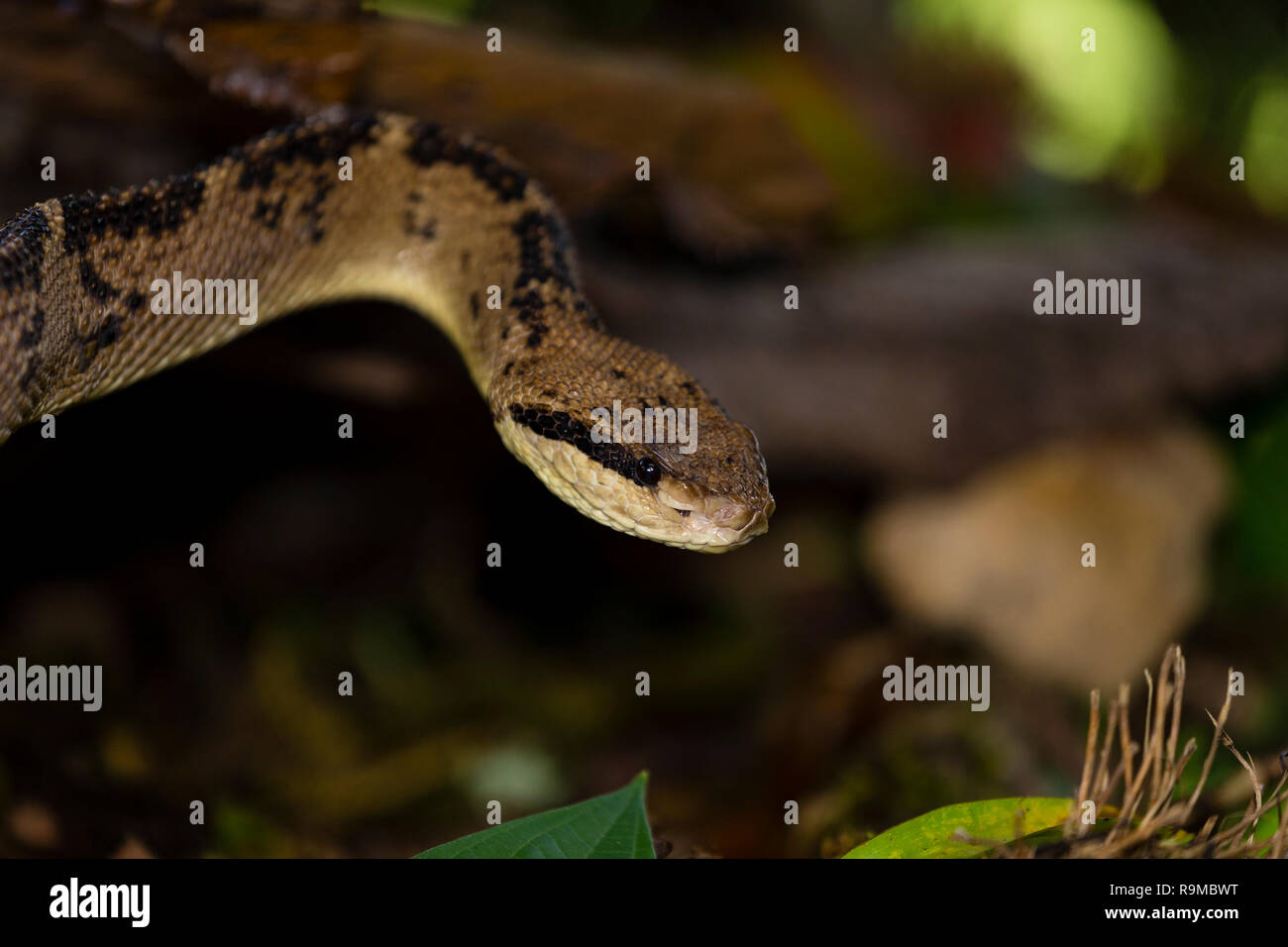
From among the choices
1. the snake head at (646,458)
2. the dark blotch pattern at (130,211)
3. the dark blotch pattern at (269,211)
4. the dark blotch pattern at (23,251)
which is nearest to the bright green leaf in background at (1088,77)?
the snake head at (646,458)

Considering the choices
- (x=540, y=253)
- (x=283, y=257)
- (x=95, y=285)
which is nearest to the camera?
(x=95, y=285)

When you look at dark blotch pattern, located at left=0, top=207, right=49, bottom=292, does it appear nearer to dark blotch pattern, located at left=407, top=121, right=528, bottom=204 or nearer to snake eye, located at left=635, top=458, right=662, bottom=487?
dark blotch pattern, located at left=407, top=121, right=528, bottom=204

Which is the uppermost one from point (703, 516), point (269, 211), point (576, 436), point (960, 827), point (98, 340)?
point (269, 211)

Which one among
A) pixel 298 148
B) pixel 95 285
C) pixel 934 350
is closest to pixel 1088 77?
pixel 934 350

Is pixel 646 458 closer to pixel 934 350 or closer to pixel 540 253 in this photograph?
pixel 540 253

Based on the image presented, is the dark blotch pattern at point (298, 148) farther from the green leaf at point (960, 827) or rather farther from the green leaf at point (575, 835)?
the green leaf at point (960, 827)
